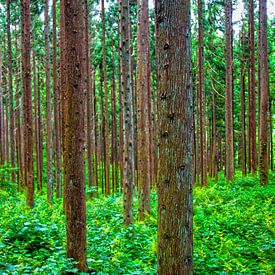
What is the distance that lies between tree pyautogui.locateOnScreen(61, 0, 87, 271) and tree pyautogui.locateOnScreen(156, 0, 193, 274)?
Result: 204cm

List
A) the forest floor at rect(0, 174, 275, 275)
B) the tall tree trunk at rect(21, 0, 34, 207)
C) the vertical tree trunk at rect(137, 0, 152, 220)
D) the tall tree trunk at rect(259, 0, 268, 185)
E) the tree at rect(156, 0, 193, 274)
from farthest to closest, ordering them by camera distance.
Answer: the tall tree trunk at rect(259, 0, 268, 185) < the tall tree trunk at rect(21, 0, 34, 207) < the vertical tree trunk at rect(137, 0, 152, 220) < the forest floor at rect(0, 174, 275, 275) < the tree at rect(156, 0, 193, 274)

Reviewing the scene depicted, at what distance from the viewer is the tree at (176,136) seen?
3385mm

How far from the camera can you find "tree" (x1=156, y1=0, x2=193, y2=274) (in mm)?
3385

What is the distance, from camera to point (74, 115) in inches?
203

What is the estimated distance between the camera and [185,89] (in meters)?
3.42

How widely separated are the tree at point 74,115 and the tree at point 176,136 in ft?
6.68

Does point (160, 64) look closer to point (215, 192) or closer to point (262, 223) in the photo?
point (262, 223)

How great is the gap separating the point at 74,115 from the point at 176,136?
7.31 ft

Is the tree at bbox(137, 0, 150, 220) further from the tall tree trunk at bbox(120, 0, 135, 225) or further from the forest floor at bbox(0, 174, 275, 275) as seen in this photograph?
the tall tree trunk at bbox(120, 0, 135, 225)

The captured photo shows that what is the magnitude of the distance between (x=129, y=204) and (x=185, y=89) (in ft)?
19.3

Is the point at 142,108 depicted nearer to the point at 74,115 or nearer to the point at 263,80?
the point at 74,115

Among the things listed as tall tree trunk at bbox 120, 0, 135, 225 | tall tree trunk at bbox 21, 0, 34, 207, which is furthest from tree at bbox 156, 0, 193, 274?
tall tree trunk at bbox 21, 0, 34, 207

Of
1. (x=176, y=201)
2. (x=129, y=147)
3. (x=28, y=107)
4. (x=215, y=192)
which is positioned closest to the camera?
(x=176, y=201)

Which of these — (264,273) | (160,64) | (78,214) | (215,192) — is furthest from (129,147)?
(215,192)
